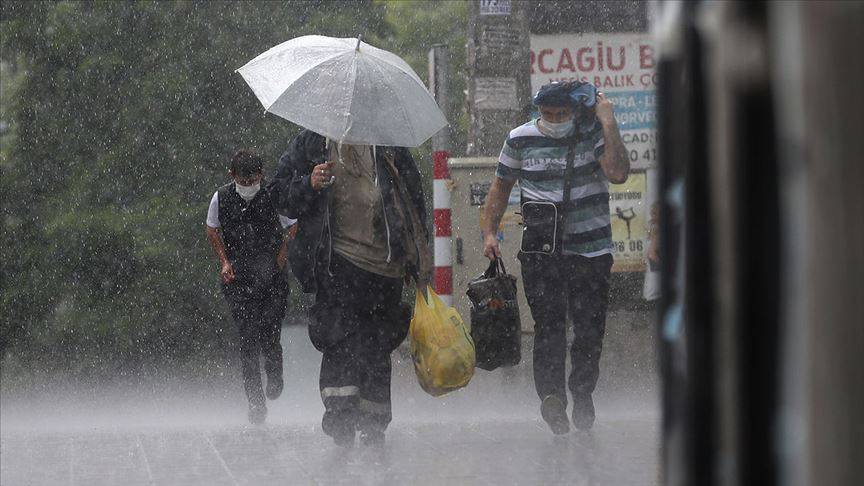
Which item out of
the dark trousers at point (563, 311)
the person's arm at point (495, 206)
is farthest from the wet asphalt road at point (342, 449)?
the person's arm at point (495, 206)

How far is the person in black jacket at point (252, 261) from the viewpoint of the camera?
29.0 ft

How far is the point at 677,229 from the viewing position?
1.32 metres

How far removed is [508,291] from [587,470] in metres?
1.36

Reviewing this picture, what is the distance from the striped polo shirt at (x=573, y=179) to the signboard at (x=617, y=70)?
2.50 meters

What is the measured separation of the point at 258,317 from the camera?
357 inches

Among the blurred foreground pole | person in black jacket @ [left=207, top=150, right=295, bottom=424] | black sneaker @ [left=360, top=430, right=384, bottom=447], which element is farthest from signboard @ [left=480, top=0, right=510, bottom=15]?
black sneaker @ [left=360, top=430, right=384, bottom=447]

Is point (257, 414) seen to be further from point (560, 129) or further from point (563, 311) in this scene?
point (560, 129)

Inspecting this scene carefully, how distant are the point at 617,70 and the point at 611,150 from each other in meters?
2.77

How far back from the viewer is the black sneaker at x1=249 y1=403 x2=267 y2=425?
28.4ft

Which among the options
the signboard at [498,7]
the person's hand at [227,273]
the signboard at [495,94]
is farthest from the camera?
the signboard at [495,94]

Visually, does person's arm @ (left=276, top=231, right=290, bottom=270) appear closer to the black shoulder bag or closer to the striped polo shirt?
the striped polo shirt

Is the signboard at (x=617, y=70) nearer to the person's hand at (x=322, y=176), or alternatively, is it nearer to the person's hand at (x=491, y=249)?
the person's hand at (x=491, y=249)

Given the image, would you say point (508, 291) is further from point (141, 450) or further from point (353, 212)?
point (141, 450)

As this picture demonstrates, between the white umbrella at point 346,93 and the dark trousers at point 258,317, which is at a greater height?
the white umbrella at point 346,93
